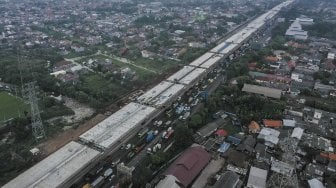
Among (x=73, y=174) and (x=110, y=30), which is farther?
(x=110, y=30)

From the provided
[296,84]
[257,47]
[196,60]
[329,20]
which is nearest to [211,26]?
[257,47]

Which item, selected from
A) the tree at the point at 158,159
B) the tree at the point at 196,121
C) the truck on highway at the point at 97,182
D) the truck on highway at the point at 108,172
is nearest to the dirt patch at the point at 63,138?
the truck on highway at the point at 108,172

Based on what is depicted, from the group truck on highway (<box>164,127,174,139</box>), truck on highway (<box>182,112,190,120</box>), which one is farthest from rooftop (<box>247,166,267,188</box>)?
truck on highway (<box>182,112,190,120</box>)

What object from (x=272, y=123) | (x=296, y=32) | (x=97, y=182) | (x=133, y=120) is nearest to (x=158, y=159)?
(x=97, y=182)

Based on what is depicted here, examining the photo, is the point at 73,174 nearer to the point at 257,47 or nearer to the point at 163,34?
the point at 257,47

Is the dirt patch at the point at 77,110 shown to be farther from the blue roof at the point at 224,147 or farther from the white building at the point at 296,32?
the white building at the point at 296,32
